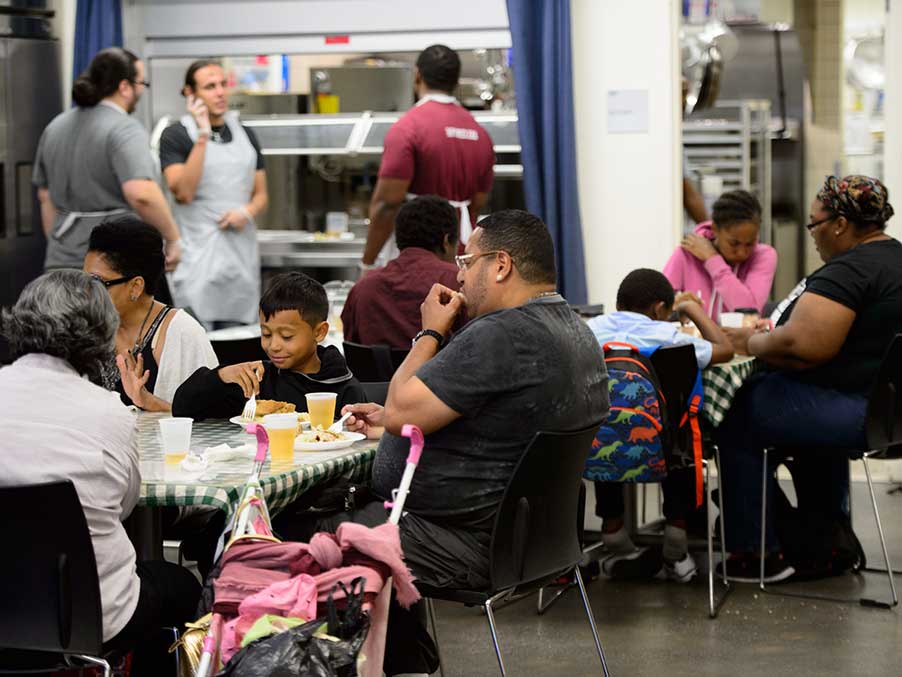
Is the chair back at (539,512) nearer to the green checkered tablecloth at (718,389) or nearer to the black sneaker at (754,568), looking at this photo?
the green checkered tablecloth at (718,389)

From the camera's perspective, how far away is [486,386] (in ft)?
9.73

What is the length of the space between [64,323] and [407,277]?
2.14 metres

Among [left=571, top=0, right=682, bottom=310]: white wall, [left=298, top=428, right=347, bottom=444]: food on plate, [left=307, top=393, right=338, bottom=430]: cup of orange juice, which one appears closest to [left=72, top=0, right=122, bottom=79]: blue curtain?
[left=571, top=0, right=682, bottom=310]: white wall

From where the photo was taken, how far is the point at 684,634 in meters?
4.37

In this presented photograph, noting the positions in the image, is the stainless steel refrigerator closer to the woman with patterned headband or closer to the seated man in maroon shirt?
the seated man in maroon shirt

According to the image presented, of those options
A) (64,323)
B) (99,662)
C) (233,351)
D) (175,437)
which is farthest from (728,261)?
(99,662)

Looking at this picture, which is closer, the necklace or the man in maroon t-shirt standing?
the necklace

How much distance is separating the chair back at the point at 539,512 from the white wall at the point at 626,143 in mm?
3779

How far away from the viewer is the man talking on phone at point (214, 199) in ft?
21.5

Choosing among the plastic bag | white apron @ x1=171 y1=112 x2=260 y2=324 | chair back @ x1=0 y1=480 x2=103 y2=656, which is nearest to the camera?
the plastic bag

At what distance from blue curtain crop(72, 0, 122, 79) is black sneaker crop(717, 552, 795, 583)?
4.46m

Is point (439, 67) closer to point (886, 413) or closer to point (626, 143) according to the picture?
point (626, 143)

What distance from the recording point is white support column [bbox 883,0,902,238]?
6562 millimetres

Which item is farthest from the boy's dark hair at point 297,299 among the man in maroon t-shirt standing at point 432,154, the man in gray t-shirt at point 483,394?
the man in maroon t-shirt standing at point 432,154
